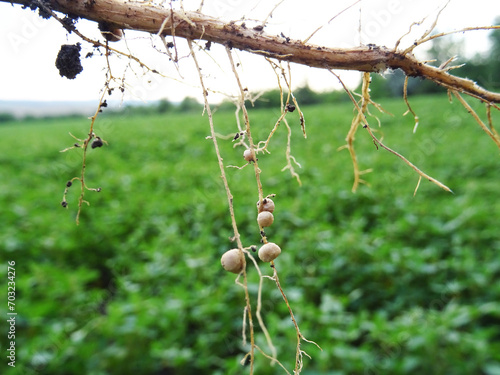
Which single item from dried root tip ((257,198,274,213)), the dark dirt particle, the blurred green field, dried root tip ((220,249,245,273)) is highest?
the dark dirt particle

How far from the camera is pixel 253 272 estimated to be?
268 cm

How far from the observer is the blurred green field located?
1.87m

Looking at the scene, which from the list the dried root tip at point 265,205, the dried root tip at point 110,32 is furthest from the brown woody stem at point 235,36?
the dried root tip at point 265,205

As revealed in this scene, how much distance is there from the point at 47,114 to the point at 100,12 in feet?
125

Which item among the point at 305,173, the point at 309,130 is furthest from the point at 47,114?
the point at 305,173

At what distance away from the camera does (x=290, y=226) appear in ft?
12.4

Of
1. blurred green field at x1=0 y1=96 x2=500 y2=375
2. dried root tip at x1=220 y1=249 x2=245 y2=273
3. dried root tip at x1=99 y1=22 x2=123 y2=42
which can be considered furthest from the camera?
blurred green field at x1=0 y1=96 x2=500 y2=375

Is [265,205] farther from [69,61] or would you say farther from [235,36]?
[69,61]

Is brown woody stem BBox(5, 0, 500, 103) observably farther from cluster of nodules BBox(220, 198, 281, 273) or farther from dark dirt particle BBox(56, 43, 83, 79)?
cluster of nodules BBox(220, 198, 281, 273)

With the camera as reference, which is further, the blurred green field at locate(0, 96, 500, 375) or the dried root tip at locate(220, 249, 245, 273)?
the blurred green field at locate(0, 96, 500, 375)

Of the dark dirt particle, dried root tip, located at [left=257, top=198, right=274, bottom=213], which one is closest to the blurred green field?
dried root tip, located at [left=257, top=198, right=274, bottom=213]

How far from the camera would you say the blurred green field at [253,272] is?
187 centimetres

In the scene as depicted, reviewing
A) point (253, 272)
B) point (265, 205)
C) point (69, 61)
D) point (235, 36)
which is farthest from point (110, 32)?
point (253, 272)

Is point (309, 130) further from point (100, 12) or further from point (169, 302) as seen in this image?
point (100, 12)
